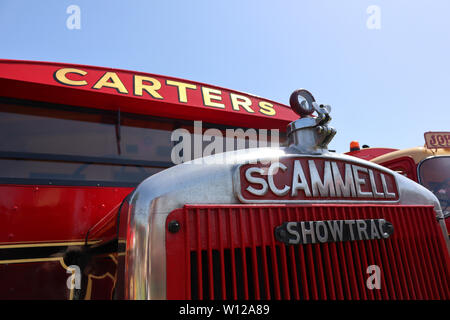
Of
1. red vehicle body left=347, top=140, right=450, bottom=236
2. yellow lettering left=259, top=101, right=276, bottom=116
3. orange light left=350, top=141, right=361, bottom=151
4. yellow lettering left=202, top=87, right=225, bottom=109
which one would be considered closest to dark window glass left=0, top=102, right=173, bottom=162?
yellow lettering left=202, top=87, right=225, bottom=109

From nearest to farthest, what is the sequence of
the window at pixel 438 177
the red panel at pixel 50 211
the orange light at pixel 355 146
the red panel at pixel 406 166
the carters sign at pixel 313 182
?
1. the carters sign at pixel 313 182
2. the red panel at pixel 50 211
3. the window at pixel 438 177
4. the red panel at pixel 406 166
5. the orange light at pixel 355 146

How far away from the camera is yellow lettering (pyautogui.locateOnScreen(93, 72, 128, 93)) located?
1.65 m

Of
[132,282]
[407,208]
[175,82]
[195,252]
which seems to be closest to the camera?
[132,282]

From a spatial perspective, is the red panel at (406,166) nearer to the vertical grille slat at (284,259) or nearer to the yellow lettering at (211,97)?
the vertical grille slat at (284,259)

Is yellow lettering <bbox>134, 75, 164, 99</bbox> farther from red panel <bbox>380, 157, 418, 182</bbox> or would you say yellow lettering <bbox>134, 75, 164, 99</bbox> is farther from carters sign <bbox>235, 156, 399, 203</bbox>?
red panel <bbox>380, 157, 418, 182</bbox>

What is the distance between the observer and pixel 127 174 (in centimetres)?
164

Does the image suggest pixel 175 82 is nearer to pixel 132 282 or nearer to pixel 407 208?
pixel 132 282

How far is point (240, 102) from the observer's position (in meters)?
2.02

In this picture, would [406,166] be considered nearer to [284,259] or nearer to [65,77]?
[284,259]

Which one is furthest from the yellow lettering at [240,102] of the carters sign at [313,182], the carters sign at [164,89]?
the carters sign at [313,182]

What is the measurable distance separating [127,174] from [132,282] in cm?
88

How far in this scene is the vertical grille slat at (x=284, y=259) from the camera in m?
0.96

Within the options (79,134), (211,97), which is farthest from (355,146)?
(79,134)
